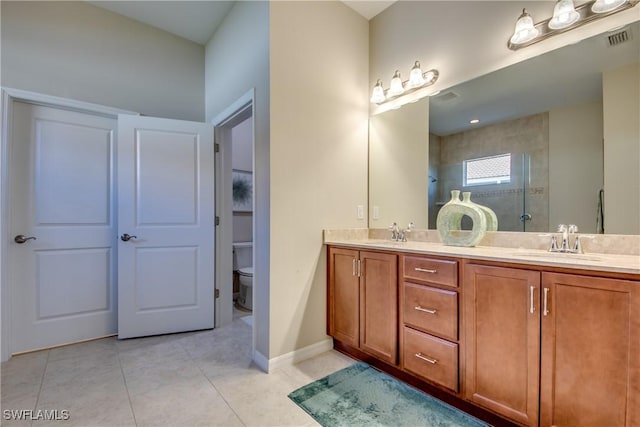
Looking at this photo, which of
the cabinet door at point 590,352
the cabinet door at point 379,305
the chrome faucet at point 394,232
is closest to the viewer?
the cabinet door at point 590,352

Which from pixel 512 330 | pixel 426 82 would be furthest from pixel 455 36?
pixel 512 330

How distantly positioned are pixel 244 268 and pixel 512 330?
3031mm

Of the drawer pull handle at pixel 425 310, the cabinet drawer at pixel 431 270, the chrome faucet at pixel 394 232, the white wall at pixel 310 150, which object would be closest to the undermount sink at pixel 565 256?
the cabinet drawer at pixel 431 270

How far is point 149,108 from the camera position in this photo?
108 inches

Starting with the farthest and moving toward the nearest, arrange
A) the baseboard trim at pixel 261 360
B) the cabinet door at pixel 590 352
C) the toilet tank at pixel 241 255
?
1. the toilet tank at pixel 241 255
2. the baseboard trim at pixel 261 360
3. the cabinet door at pixel 590 352

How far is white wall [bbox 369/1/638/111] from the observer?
5.28 ft

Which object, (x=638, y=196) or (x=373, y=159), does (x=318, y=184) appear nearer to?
(x=373, y=159)

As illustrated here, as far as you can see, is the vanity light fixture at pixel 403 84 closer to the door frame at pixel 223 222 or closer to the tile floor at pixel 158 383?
the door frame at pixel 223 222

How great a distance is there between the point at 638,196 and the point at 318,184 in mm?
1763

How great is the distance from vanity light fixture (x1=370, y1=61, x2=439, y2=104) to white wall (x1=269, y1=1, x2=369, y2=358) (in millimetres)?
165

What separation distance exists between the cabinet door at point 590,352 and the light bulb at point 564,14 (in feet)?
4.32

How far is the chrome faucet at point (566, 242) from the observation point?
1.51 metres

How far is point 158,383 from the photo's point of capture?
180cm

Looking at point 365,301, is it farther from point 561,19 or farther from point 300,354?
point 561,19
